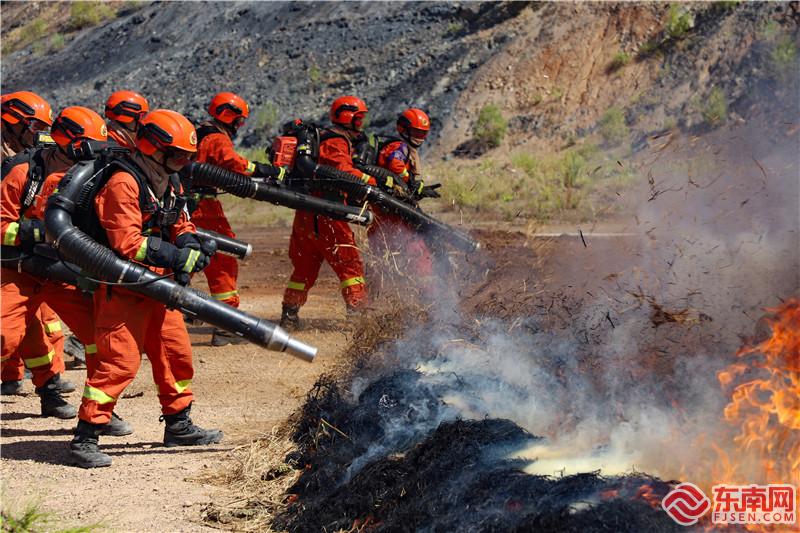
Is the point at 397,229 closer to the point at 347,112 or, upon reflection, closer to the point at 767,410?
the point at 347,112

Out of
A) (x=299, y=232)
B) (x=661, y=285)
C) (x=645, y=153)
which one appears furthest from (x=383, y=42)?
(x=661, y=285)

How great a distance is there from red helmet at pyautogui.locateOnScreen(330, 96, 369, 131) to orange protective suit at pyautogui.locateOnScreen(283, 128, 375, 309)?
0.38ft

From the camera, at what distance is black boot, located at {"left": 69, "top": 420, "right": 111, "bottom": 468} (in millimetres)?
5355

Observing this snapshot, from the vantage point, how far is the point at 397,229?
903 centimetres

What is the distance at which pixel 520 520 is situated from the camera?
357cm

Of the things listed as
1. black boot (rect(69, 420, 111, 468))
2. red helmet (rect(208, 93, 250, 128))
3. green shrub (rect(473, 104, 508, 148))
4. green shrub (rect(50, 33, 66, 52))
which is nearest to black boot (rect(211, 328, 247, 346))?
red helmet (rect(208, 93, 250, 128))

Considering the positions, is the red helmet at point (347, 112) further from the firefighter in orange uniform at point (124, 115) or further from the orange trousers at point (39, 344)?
the orange trousers at point (39, 344)

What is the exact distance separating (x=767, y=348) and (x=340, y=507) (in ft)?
6.89

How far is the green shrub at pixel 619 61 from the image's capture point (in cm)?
2294

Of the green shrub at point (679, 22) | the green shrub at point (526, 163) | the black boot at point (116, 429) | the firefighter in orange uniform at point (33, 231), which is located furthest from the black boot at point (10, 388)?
the green shrub at point (679, 22)

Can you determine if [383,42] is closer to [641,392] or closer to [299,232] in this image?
[299,232]

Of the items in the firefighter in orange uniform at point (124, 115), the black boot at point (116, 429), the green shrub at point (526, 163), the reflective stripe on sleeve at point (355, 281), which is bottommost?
the green shrub at point (526, 163)

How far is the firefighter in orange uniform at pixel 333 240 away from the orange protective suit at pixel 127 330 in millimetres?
3010

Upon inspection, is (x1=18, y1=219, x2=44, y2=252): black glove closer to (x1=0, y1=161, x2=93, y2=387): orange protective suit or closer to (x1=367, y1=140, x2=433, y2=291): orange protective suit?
(x1=0, y1=161, x2=93, y2=387): orange protective suit
